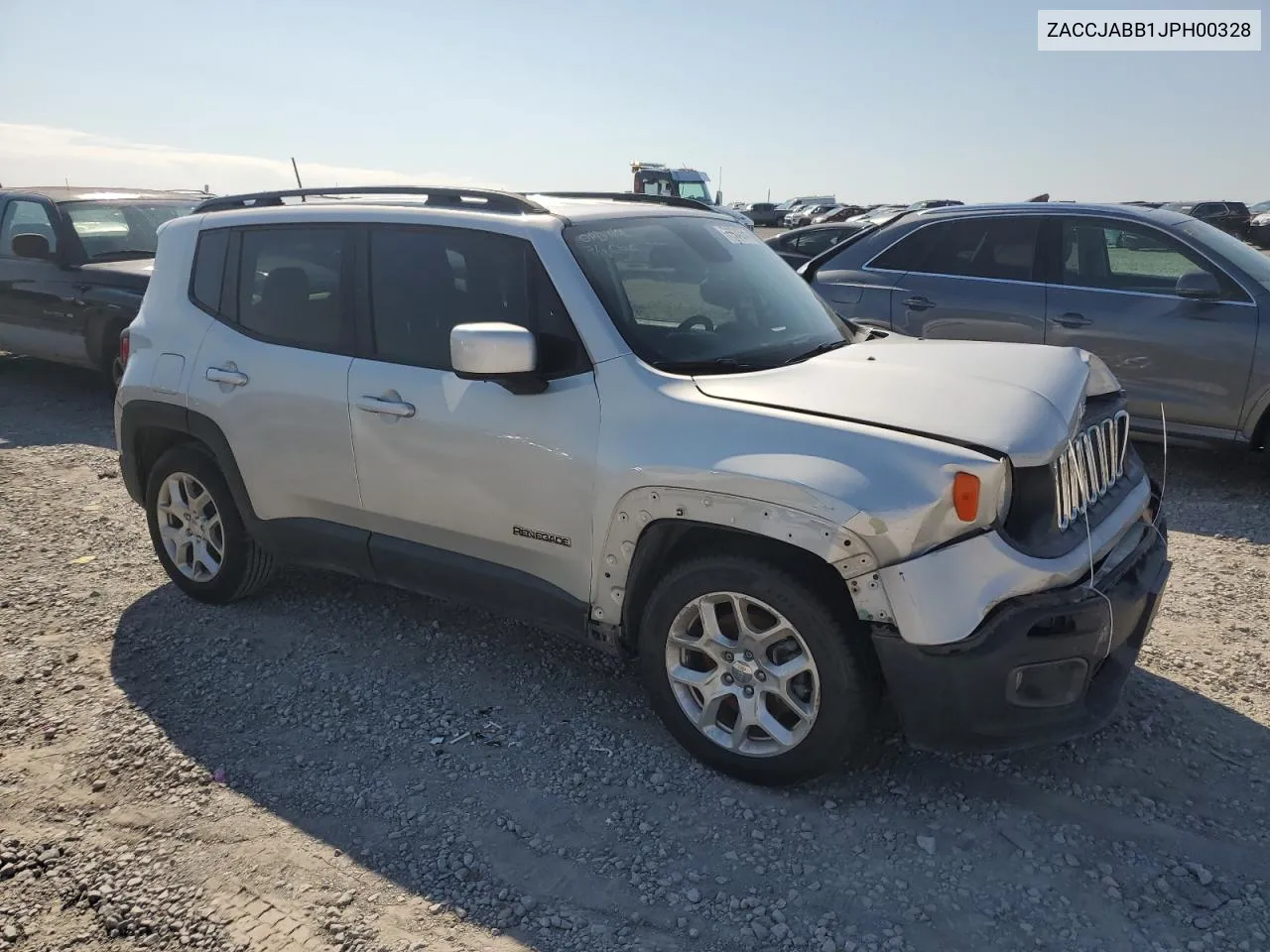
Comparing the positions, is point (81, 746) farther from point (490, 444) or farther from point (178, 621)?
point (490, 444)

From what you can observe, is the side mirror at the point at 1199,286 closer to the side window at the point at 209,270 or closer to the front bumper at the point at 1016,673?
the front bumper at the point at 1016,673

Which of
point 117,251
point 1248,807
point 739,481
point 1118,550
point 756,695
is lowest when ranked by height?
point 1248,807

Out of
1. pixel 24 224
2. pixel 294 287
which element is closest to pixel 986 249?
pixel 294 287

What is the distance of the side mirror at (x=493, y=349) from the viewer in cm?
317

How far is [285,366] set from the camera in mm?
4086

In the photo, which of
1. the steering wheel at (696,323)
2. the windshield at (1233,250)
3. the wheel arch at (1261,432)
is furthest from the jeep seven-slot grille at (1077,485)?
the windshield at (1233,250)

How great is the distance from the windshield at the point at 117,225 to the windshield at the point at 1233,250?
8123mm

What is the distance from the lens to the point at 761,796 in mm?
3174

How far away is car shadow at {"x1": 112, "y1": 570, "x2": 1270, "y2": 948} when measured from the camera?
2.88m

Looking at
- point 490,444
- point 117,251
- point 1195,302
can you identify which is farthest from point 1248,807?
point 117,251

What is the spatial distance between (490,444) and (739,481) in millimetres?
1000

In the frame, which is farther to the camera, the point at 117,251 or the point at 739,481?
the point at 117,251

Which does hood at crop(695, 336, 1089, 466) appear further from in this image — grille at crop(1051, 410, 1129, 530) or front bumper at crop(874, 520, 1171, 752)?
front bumper at crop(874, 520, 1171, 752)

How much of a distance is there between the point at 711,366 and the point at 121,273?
279 inches
